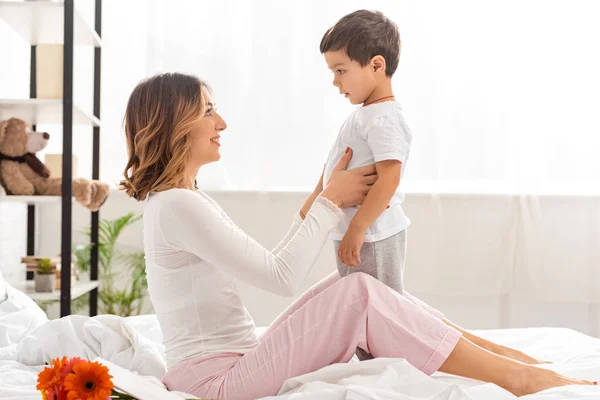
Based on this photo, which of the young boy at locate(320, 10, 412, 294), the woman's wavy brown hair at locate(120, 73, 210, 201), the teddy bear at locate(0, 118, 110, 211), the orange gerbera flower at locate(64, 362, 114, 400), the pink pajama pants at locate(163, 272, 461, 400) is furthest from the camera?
the teddy bear at locate(0, 118, 110, 211)

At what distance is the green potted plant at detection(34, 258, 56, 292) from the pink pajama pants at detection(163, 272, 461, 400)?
1424 millimetres

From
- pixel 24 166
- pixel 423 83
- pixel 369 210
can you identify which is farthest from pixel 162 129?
pixel 423 83

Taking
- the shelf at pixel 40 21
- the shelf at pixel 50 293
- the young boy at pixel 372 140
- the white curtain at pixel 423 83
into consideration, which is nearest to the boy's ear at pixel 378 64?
the young boy at pixel 372 140

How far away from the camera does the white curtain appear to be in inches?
130

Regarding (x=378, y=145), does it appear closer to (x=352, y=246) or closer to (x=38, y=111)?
(x=352, y=246)

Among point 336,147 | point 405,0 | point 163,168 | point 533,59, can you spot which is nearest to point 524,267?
point 533,59

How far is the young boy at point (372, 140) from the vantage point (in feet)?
4.96

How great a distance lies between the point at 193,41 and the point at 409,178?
49.8 inches

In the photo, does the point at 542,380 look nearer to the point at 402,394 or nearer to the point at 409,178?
the point at 402,394

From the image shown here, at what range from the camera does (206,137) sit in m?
1.47

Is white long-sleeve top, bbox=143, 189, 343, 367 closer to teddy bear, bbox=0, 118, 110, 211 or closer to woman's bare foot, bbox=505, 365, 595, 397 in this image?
woman's bare foot, bbox=505, 365, 595, 397

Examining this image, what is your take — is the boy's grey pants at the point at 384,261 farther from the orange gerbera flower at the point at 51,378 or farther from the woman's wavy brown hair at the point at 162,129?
the orange gerbera flower at the point at 51,378

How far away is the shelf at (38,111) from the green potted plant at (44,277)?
1.91 ft

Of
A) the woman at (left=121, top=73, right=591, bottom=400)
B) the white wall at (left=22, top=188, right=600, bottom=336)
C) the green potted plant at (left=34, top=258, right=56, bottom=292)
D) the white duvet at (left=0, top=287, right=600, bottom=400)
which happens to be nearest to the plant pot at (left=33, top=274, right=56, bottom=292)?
the green potted plant at (left=34, top=258, right=56, bottom=292)
